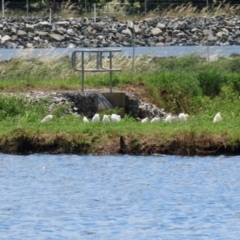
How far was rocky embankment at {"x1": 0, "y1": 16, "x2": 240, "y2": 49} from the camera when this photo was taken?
61.5 metres

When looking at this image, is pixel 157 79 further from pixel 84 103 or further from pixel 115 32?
pixel 115 32

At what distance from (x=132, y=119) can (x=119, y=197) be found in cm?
676

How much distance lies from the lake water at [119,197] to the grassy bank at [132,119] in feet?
0.97

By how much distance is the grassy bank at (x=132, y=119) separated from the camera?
2067 centimetres

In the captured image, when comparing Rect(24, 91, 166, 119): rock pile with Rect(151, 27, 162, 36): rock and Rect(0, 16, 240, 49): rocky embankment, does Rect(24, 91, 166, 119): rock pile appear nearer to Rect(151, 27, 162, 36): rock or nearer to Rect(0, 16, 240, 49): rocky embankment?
Rect(0, 16, 240, 49): rocky embankment

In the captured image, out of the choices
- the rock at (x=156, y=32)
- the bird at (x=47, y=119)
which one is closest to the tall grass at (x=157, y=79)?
the bird at (x=47, y=119)

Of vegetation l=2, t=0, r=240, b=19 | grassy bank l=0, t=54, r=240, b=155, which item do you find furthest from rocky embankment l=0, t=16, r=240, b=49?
grassy bank l=0, t=54, r=240, b=155

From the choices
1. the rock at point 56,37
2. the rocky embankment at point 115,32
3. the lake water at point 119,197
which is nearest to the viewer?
the lake water at point 119,197

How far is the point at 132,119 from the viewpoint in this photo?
2403cm

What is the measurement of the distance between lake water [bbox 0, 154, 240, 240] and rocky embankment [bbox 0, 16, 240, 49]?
131 feet

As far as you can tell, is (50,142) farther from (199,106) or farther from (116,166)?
(199,106)

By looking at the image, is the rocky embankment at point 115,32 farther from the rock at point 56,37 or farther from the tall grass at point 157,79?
the tall grass at point 157,79

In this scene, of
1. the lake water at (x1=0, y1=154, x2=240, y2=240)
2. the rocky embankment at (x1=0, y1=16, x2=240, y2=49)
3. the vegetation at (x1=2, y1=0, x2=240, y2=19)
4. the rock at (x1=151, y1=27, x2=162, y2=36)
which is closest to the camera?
the lake water at (x1=0, y1=154, x2=240, y2=240)

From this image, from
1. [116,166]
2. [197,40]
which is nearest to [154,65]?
[116,166]
